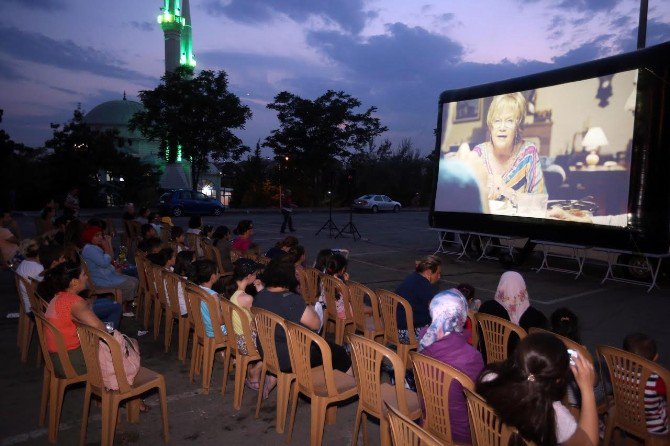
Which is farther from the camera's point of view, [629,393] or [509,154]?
[509,154]

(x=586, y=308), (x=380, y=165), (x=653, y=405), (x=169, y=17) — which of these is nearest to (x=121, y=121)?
(x=169, y=17)

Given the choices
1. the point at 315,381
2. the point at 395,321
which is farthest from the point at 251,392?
the point at 395,321

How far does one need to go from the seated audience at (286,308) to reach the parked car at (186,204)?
2104cm

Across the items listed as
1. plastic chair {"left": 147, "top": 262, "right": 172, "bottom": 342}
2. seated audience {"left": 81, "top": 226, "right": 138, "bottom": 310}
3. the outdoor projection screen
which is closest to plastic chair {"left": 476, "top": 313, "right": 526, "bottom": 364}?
plastic chair {"left": 147, "top": 262, "right": 172, "bottom": 342}

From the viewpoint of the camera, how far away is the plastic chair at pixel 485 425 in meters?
2.14

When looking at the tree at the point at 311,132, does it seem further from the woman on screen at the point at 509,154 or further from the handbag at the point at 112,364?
the handbag at the point at 112,364

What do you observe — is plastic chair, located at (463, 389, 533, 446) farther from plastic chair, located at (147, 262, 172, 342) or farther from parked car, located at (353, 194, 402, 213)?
parked car, located at (353, 194, 402, 213)

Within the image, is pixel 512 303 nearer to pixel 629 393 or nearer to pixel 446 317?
pixel 629 393

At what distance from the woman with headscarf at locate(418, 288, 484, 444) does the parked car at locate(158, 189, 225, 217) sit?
22.3m

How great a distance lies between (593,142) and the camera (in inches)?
378

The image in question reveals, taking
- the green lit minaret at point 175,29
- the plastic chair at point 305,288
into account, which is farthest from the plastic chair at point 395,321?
the green lit minaret at point 175,29

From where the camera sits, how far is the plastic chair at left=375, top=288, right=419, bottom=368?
4219 mm

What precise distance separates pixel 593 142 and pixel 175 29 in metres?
41.3

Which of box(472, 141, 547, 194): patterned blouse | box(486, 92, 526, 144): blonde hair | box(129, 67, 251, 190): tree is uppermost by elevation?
box(129, 67, 251, 190): tree
